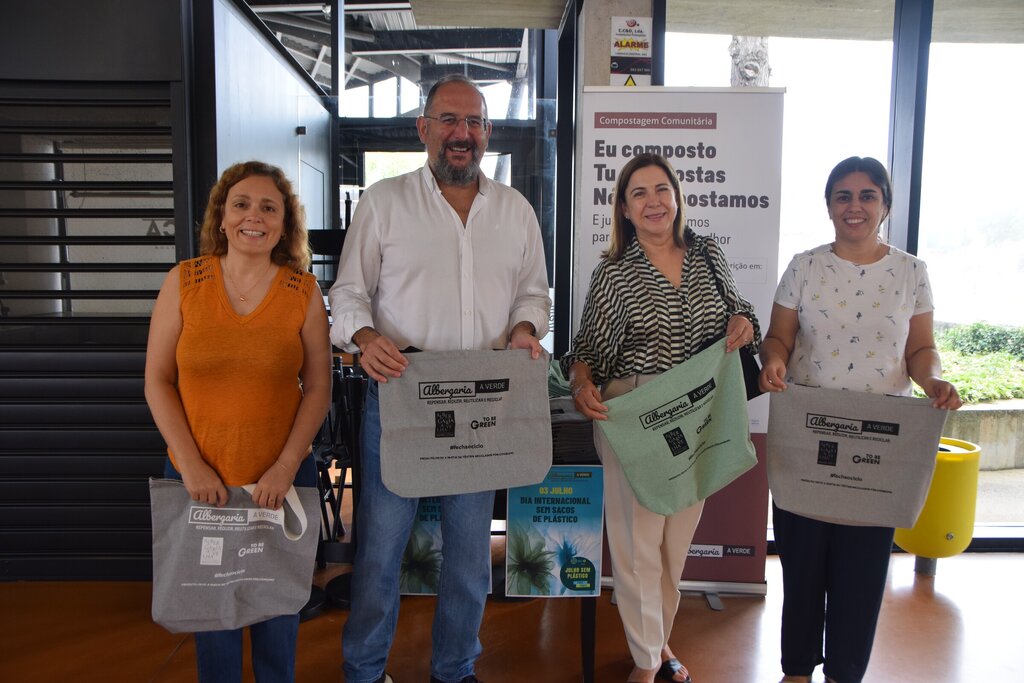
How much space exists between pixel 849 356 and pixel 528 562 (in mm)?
1306

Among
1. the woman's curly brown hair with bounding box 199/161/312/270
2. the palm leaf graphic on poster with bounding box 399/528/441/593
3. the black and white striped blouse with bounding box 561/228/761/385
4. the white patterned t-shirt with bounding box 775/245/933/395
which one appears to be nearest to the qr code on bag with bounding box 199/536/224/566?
the woman's curly brown hair with bounding box 199/161/312/270

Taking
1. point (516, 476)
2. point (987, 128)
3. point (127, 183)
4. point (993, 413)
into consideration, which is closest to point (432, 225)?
point (516, 476)

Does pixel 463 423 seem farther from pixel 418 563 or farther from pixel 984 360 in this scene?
pixel 984 360

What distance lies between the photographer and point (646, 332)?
84.0 inches

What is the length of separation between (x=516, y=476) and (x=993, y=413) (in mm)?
3445

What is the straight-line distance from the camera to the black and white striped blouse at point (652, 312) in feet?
7.00

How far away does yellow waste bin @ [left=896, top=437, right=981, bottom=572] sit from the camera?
3266 millimetres

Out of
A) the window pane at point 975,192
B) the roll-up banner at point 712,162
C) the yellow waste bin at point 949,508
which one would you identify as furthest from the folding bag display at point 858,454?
the window pane at point 975,192

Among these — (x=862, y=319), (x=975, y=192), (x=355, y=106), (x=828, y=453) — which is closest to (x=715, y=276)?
(x=862, y=319)

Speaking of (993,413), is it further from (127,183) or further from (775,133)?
(127,183)

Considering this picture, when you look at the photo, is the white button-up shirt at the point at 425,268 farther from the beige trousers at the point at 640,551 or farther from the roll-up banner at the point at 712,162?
the roll-up banner at the point at 712,162

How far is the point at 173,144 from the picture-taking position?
3.05 metres

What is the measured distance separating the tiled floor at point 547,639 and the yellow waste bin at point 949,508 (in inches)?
7.4

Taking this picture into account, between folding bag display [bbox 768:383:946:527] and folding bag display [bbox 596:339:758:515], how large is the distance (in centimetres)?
17
